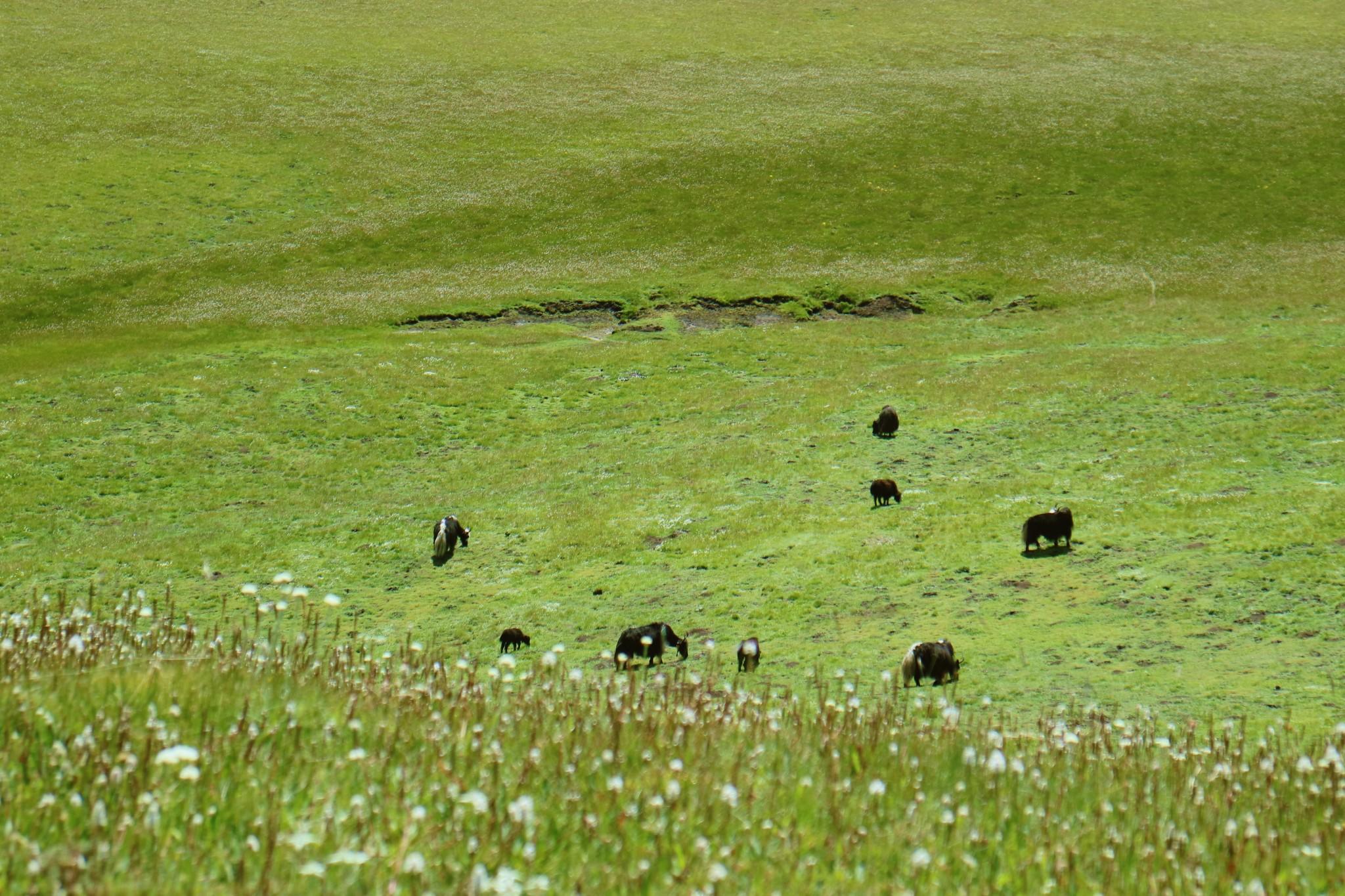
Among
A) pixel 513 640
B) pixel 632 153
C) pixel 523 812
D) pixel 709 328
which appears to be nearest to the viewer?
pixel 523 812

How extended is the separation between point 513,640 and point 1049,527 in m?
9.86

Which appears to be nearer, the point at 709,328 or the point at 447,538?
the point at 447,538

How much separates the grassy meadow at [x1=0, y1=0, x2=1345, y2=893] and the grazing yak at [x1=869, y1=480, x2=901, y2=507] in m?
0.70

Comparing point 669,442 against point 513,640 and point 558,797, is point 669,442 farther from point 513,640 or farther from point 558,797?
point 558,797

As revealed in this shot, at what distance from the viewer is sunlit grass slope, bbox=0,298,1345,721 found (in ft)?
60.9

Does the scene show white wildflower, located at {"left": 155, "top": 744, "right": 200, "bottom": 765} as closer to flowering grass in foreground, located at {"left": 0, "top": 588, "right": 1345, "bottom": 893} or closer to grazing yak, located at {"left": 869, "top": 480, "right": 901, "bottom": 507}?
A: flowering grass in foreground, located at {"left": 0, "top": 588, "right": 1345, "bottom": 893}

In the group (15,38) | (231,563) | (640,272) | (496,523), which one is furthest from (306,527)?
(15,38)

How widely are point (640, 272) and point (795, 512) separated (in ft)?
99.7

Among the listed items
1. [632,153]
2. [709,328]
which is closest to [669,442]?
[709,328]

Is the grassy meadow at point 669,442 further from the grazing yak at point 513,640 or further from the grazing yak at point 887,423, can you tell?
the grazing yak at point 513,640

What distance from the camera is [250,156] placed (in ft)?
218

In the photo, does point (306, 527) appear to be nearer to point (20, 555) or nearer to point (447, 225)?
point (20, 555)

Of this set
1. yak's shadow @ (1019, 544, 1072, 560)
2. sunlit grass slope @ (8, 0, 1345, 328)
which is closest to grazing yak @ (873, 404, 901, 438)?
yak's shadow @ (1019, 544, 1072, 560)

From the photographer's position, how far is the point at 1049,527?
71.3ft
